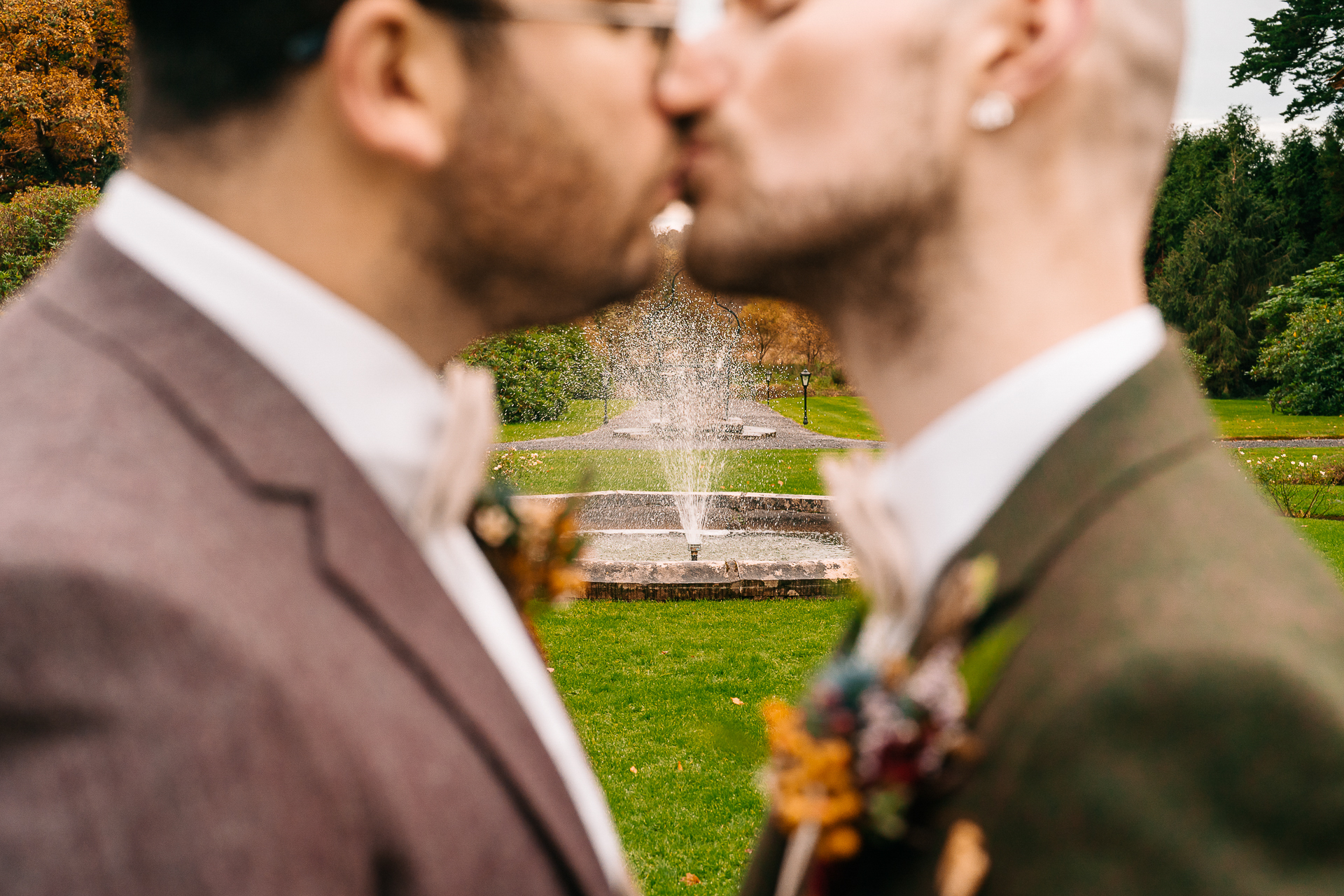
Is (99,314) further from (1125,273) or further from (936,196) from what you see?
(1125,273)

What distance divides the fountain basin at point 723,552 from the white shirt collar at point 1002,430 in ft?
24.7

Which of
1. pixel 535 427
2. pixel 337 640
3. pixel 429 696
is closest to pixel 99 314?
pixel 337 640

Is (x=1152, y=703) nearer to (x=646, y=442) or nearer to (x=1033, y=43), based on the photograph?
(x=1033, y=43)

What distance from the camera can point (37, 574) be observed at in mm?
1139

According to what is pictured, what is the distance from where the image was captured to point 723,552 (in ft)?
42.7

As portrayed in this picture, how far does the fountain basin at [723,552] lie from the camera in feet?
35.1

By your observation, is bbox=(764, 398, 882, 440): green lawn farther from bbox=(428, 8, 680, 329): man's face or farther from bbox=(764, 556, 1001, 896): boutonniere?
bbox=(764, 556, 1001, 896): boutonniere

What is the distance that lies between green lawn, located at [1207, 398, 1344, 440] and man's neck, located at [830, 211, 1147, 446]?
97.1 ft

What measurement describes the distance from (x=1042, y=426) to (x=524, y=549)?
3.85ft

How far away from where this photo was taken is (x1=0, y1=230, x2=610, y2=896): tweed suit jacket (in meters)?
1.09

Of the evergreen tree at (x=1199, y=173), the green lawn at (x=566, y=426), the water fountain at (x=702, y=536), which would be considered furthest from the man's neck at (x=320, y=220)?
the evergreen tree at (x=1199, y=173)

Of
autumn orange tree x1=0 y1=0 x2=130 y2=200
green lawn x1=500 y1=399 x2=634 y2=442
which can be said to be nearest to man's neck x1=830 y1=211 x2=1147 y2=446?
green lawn x1=500 y1=399 x2=634 y2=442

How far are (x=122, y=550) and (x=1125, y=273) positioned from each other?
5.57ft

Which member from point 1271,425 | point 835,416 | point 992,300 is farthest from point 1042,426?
point 835,416
